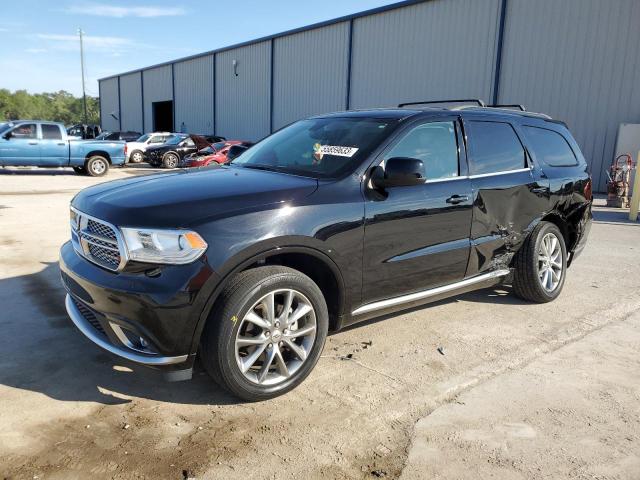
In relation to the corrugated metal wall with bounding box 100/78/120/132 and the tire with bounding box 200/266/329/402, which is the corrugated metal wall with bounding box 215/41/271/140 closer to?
the corrugated metal wall with bounding box 100/78/120/132

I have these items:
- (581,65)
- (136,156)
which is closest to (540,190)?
(581,65)

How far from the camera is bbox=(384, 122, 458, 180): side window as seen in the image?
3.78 metres

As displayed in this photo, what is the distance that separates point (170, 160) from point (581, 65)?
15.5m

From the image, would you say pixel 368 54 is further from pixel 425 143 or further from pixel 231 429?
pixel 231 429

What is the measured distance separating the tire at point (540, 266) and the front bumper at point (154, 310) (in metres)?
3.12

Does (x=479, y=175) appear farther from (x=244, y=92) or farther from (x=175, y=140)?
(x=244, y=92)

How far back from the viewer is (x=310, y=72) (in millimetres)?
24016

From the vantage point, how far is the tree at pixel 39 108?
95875mm

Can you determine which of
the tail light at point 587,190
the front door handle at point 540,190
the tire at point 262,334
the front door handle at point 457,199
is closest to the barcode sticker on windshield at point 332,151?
the front door handle at point 457,199

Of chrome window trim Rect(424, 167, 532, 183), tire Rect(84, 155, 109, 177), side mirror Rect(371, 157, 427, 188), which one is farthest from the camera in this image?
tire Rect(84, 155, 109, 177)

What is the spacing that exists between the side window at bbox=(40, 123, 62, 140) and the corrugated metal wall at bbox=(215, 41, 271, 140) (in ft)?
37.4

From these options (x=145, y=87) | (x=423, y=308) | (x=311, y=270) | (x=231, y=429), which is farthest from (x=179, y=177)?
(x=145, y=87)

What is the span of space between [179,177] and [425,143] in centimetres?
182

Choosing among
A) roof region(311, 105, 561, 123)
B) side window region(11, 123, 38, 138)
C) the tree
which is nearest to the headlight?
Result: roof region(311, 105, 561, 123)
